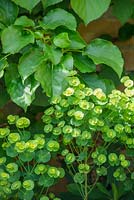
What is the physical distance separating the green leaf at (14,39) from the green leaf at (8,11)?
0.09 meters

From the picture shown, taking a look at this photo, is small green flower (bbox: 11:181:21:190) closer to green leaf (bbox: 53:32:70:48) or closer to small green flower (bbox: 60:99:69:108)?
small green flower (bbox: 60:99:69:108)

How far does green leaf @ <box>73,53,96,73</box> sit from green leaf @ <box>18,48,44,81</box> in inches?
3.9

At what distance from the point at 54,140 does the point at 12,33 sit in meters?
0.29

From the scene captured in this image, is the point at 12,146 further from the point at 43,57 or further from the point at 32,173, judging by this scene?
the point at 43,57

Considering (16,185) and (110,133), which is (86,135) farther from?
(16,185)

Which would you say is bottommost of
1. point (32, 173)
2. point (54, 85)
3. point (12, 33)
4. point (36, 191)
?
point (36, 191)

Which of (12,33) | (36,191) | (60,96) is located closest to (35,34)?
(12,33)

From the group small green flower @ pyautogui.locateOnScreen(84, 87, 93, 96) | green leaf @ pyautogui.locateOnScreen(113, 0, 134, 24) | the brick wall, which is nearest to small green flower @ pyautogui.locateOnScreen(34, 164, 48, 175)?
small green flower @ pyautogui.locateOnScreen(84, 87, 93, 96)

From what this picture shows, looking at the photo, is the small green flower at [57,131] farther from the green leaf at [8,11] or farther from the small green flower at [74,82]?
the green leaf at [8,11]

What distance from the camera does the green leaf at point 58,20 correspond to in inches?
55.1

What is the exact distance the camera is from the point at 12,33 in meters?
1.36

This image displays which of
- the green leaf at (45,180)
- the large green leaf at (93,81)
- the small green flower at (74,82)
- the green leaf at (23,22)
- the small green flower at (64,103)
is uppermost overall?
the green leaf at (23,22)

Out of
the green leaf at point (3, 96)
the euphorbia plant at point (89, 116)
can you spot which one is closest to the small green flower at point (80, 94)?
the euphorbia plant at point (89, 116)

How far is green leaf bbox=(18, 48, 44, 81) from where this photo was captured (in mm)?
1317
